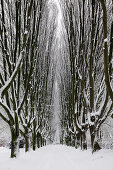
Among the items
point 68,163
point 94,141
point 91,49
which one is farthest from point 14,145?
point 91,49

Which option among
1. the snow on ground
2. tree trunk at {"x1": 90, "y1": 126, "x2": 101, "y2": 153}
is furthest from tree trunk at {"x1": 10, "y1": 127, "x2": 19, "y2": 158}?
tree trunk at {"x1": 90, "y1": 126, "x2": 101, "y2": 153}

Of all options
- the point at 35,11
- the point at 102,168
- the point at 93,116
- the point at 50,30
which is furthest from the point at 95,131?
the point at 50,30

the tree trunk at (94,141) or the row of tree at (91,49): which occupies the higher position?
the row of tree at (91,49)

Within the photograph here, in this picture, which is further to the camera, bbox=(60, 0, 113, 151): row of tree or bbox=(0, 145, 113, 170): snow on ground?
bbox=(60, 0, 113, 151): row of tree

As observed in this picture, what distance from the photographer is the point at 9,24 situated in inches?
271

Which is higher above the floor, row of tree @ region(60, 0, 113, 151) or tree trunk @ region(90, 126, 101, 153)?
row of tree @ region(60, 0, 113, 151)

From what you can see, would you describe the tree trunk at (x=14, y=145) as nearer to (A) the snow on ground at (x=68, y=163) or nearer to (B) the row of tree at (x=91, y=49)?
(A) the snow on ground at (x=68, y=163)

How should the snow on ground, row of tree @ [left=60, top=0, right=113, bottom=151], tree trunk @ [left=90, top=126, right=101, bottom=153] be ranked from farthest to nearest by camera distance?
tree trunk @ [left=90, top=126, right=101, bottom=153], row of tree @ [left=60, top=0, right=113, bottom=151], the snow on ground

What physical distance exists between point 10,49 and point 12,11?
137cm

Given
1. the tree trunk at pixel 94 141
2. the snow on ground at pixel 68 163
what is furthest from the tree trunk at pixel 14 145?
the tree trunk at pixel 94 141

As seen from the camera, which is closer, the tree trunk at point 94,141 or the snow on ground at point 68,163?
the snow on ground at point 68,163

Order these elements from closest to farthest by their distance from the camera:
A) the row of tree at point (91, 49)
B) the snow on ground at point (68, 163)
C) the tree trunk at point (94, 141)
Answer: the snow on ground at point (68, 163) < the row of tree at point (91, 49) < the tree trunk at point (94, 141)

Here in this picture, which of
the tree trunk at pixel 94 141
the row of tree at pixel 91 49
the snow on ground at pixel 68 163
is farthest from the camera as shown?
the tree trunk at pixel 94 141

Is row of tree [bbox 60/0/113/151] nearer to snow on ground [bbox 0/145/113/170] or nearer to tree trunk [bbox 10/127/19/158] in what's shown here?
snow on ground [bbox 0/145/113/170]
